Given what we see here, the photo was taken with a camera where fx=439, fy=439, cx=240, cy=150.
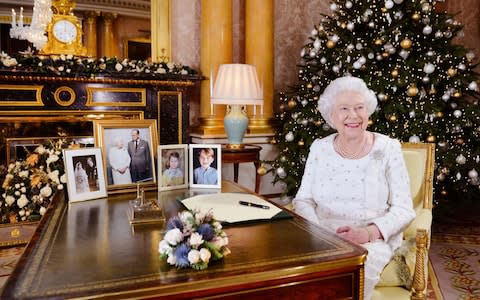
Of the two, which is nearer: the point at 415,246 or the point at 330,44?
the point at 415,246

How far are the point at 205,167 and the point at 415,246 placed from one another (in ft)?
3.10

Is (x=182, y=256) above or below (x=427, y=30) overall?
below

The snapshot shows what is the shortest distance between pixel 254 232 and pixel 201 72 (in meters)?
3.93

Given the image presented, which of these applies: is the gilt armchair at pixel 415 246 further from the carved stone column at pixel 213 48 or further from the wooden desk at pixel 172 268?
the carved stone column at pixel 213 48

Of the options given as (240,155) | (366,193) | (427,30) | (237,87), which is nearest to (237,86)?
(237,87)

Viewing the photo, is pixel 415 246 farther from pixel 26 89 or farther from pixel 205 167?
pixel 26 89

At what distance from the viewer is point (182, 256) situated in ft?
3.42

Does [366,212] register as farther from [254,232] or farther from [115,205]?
[115,205]

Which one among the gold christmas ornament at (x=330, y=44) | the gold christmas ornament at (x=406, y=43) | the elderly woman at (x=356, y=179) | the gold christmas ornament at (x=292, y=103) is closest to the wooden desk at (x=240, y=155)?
the gold christmas ornament at (x=292, y=103)

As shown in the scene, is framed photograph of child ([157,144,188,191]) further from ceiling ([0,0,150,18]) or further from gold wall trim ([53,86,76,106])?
ceiling ([0,0,150,18])

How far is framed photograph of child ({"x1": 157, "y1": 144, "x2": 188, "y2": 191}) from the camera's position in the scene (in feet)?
6.23

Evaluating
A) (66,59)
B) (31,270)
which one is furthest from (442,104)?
(31,270)

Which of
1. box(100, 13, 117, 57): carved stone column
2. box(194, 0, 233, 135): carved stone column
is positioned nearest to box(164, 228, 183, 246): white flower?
box(194, 0, 233, 135): carved stone column

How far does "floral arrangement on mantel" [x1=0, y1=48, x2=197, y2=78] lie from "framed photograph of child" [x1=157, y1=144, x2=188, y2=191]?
8.70 feet
